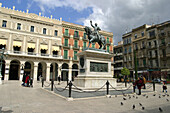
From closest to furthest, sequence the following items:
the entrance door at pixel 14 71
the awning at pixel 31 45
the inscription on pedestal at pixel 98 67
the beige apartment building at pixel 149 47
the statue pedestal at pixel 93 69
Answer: the statue pedestal at pixel 93 69, the inscription on pedestal at pixel 98 67, the entrance door at pixel 14 71, the awning at pixel 31 45, the beige apartment building at pixel 149 47

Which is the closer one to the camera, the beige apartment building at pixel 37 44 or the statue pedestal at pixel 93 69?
the statue pedestal at pixel 93 69

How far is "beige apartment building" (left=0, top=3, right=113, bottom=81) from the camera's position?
29.1 m

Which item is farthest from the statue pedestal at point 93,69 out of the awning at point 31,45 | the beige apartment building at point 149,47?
the awning at point 31,45

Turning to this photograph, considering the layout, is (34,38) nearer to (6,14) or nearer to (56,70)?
(6,14)

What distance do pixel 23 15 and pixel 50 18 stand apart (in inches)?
263

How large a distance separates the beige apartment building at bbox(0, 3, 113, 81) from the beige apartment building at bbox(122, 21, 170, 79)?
17.7m

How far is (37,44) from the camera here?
32.2 meters

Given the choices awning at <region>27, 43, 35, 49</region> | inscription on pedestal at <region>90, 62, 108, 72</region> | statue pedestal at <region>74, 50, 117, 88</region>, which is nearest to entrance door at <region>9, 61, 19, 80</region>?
awning at <region>27, 43, 35, 49</region>

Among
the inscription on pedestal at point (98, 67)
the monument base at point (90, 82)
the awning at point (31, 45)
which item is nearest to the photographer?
the monument base at point (90, 82)

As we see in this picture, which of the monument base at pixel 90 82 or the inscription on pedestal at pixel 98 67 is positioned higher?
the inscription on pedestal at pixel 98 67

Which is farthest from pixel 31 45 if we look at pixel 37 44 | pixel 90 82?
pixel 90 82

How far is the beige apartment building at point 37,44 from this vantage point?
29.1 metres

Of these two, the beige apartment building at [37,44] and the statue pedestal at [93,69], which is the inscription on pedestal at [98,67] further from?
the beige apartment building at [37,44]

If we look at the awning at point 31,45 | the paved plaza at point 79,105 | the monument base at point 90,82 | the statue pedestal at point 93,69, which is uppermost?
the awning at point 31,45
